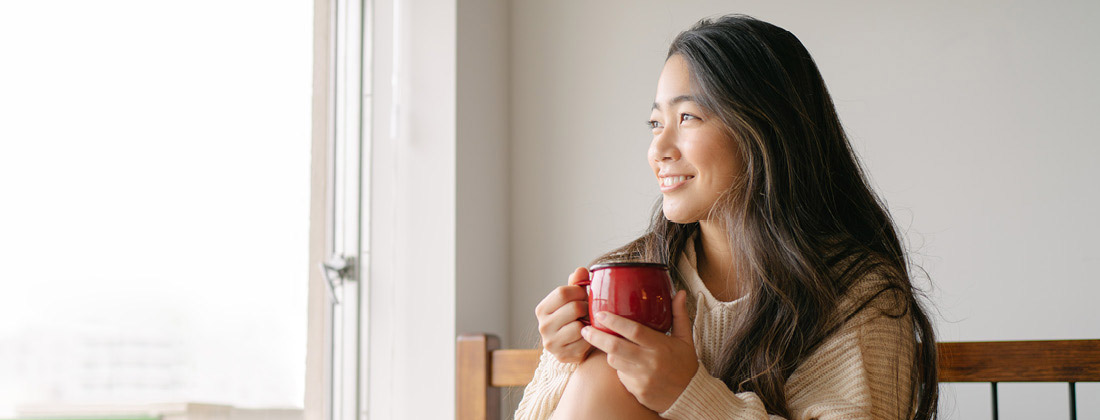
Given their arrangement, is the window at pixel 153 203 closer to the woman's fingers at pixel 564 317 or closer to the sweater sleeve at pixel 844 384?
the woman's fingers at pixel 564 317

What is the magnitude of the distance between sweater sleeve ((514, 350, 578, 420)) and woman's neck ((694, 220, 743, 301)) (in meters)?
0.22

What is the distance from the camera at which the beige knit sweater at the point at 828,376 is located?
33.8 inches

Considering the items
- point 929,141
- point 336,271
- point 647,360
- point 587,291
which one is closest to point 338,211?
point 336,271

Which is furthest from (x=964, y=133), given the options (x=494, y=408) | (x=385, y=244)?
(x=385, y=244)

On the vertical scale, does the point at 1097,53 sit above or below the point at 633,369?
above

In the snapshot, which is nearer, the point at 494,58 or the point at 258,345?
the point at 258,345

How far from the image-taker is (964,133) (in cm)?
177

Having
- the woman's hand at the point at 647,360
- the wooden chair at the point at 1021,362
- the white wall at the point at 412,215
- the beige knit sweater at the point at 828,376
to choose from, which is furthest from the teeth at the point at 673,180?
the white wall at the point at 412,215

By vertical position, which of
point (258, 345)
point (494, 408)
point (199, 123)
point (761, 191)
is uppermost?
point (199, 123)

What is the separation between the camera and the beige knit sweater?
2.82 feet

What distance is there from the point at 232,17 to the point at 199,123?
8.2 inches

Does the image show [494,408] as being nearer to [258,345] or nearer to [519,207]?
[258,345]

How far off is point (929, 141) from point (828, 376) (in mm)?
1040

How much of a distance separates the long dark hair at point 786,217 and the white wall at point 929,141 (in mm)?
759
